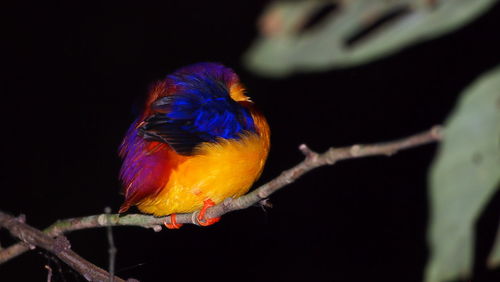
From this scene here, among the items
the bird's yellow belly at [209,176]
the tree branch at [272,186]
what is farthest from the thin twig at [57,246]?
the bird's yellow belly at [209,176]

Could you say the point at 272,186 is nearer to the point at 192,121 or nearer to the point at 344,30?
the point at 344,30

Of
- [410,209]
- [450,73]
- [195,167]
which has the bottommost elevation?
[195,167]

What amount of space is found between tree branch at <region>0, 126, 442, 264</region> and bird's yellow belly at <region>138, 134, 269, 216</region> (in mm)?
49

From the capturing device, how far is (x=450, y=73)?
11.0 ft

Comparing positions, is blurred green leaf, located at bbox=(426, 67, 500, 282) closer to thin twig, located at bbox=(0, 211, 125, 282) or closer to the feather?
thin twig, located at bbox=(0, 211, 125, 282)

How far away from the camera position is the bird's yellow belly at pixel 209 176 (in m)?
1.69

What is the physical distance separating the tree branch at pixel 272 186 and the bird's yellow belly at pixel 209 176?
49 mm

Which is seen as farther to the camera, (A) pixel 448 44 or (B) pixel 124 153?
(A) pixel 448 44

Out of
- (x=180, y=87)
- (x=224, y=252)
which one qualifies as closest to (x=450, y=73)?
(x=224, y=252)

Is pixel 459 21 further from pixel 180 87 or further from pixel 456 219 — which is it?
pixel 180 87

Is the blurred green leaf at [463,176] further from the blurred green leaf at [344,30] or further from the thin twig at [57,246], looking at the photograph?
the thin twig at [57,246]

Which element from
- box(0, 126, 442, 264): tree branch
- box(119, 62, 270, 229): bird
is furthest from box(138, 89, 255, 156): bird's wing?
box(0, 126, 442, 264): tree branch

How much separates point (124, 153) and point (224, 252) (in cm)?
183

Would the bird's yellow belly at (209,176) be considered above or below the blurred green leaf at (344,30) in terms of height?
above
